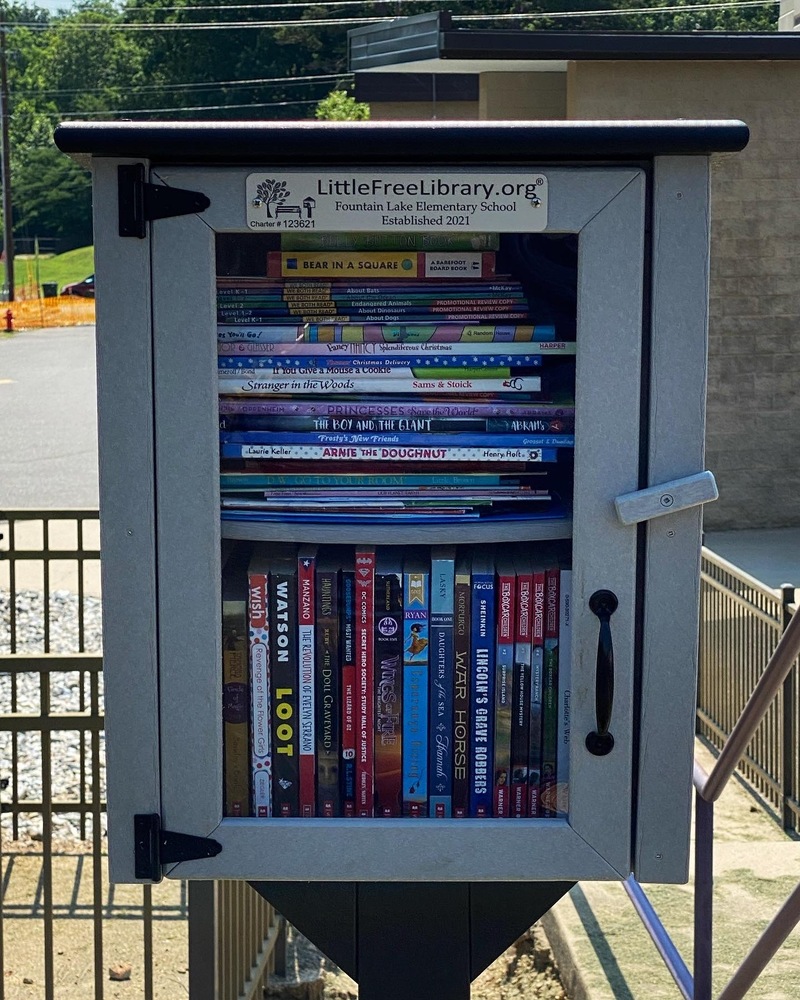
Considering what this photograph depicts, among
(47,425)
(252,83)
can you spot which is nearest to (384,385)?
(47,425)

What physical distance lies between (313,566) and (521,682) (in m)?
0.38

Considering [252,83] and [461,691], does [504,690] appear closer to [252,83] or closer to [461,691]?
[461,691]

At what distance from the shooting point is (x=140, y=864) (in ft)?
7.03

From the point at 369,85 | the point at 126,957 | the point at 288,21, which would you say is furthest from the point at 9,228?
the point at 126,957

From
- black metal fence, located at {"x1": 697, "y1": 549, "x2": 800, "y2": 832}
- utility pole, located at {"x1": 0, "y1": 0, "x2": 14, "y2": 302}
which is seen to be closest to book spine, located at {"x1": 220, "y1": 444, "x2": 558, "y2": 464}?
black metal fence, located at {"x1": 697, "y1": 549, "x2": 800, "y2": 832}

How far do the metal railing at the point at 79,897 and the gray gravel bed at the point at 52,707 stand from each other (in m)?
0.01

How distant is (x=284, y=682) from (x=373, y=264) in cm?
68

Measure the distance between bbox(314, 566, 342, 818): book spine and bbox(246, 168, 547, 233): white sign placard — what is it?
1.78 ft

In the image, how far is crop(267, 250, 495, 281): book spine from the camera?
2135mm

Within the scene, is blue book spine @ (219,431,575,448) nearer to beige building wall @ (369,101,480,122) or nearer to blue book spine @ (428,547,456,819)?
blue book spine @ (428,547,456,819)

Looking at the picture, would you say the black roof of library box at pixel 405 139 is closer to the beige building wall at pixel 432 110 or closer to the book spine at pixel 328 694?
the book spine at pixel 328 694

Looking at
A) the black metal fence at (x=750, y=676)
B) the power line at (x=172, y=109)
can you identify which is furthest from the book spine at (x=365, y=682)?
the power line at (x=172, y=109)

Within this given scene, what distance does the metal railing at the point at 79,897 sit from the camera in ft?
11.0

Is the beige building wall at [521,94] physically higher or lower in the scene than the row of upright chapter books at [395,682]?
higher
